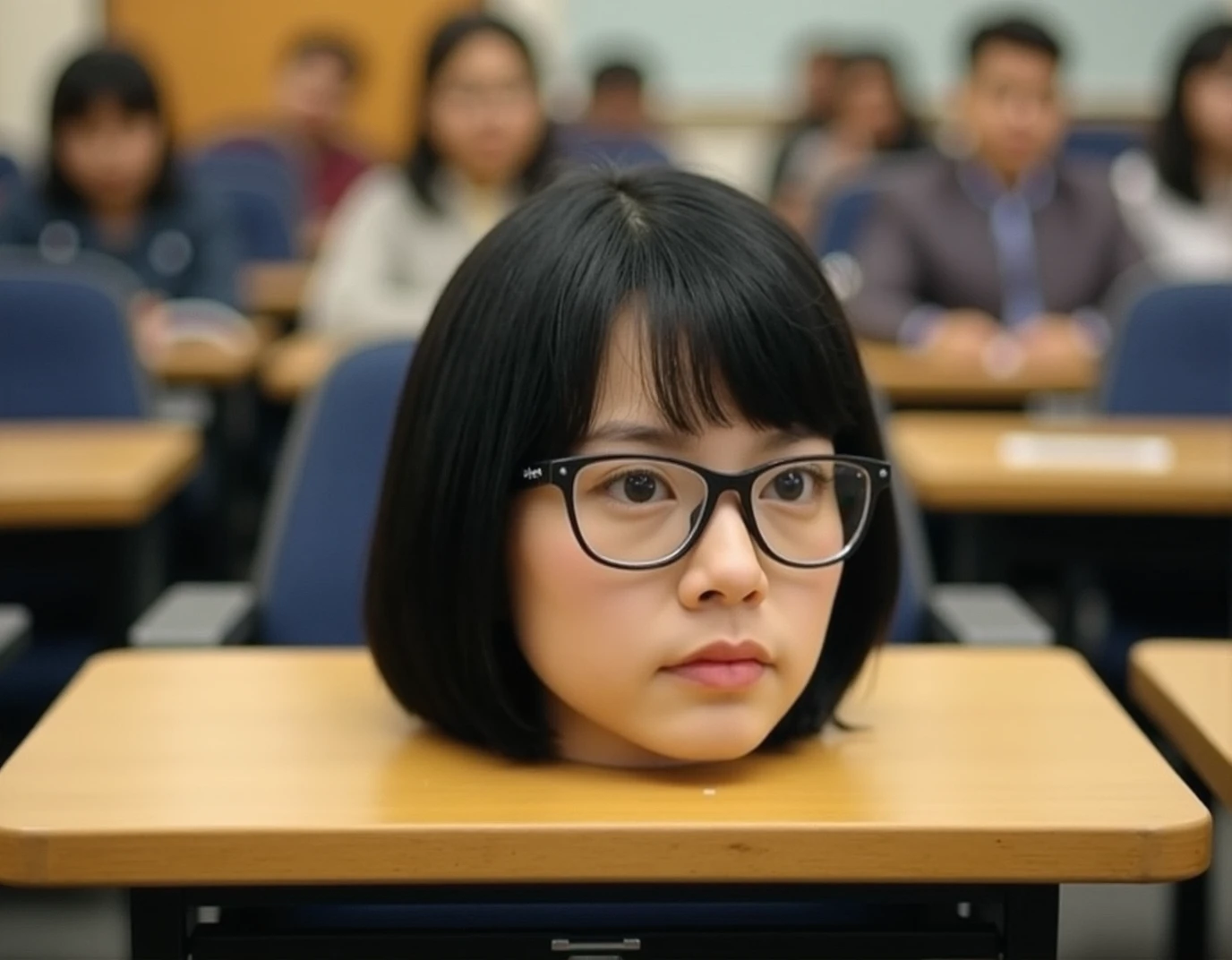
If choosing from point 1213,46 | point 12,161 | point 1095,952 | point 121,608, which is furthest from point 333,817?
point 12,161

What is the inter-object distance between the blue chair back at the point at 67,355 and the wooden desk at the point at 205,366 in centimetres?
60

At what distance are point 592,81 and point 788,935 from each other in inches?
263

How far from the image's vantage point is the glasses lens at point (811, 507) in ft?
4.35

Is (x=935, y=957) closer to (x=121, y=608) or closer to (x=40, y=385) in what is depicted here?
(x=121, y=608)

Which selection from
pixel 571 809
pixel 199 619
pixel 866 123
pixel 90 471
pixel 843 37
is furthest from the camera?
pixel 843 37

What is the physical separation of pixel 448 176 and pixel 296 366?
0.76 meters

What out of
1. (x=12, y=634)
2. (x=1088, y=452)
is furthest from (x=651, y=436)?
(x=1088, y=452)

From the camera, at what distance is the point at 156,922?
49.8 inches

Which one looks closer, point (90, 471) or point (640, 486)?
point (640, 486)

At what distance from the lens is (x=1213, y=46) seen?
14.8ft

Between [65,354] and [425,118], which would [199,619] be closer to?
[65,354]

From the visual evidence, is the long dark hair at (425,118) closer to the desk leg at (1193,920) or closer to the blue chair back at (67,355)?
the blue chair back at (67,355)

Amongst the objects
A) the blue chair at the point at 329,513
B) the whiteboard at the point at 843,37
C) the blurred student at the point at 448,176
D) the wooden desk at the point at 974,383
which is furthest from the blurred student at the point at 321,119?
the blue chair at the point at 329,513

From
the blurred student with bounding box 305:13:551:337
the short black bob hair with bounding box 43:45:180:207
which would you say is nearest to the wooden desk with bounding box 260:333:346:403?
the blurred student with bounding box 305:13:551:337
